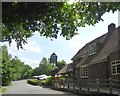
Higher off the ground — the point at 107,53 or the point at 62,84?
the point at 107,53

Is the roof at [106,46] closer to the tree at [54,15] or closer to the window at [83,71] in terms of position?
the window at [83,71]

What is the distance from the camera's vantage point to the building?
101 ft

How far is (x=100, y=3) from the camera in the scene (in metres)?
12.6

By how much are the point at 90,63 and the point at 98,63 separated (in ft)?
7.39

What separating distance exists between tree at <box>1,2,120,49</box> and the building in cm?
1442

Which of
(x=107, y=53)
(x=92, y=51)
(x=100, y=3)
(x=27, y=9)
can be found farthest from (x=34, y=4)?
(x=92, y=51)

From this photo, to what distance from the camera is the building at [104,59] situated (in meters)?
30.7

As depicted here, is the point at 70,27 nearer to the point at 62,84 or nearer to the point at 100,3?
the point at 100,3

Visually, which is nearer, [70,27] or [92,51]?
[70,27]

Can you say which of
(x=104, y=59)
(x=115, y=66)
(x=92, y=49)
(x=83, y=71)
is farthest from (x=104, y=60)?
(x=83, y=71)

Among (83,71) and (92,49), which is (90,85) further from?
(83,71)

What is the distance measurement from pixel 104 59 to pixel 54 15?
731 inches

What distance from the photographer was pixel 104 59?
32594mm

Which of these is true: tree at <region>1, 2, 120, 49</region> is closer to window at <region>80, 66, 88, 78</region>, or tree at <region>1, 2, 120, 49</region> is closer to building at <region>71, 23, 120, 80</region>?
building at <region>71, 23, 120, 80</region>
